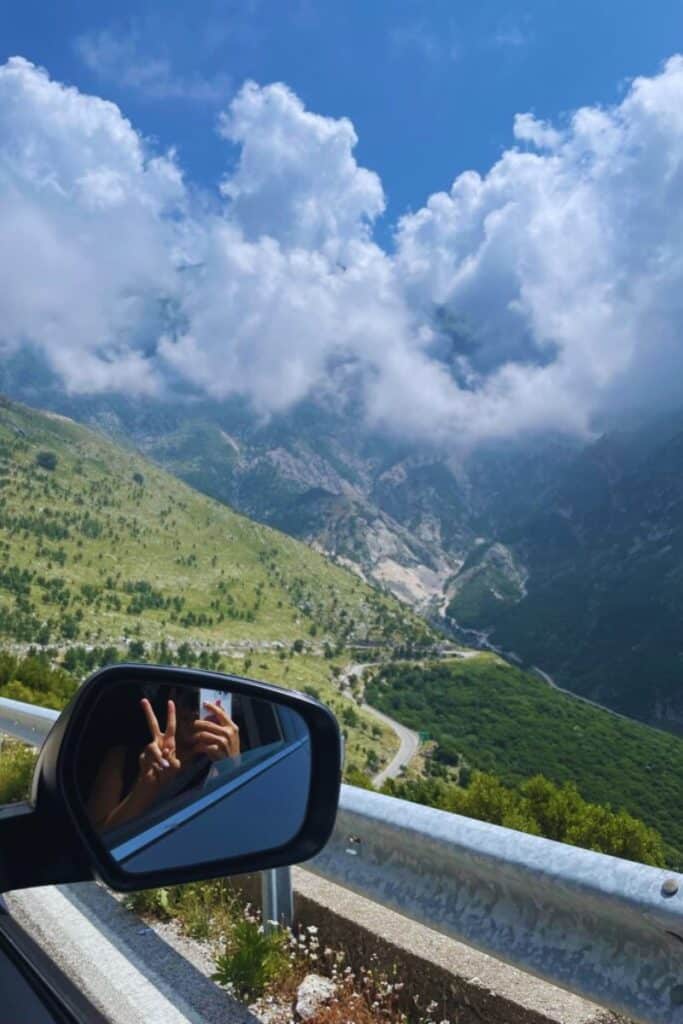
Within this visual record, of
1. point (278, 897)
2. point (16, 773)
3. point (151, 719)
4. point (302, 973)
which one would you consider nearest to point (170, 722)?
point (151, 719)

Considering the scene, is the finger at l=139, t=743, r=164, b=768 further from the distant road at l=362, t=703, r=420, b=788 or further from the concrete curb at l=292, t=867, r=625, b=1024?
the distant road at l=362, t=703, r=420, b=788

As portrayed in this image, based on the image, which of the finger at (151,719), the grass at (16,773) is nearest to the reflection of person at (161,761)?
the finger at (151,719)

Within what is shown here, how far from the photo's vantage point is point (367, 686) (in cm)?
17950

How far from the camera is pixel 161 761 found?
1.98 metres

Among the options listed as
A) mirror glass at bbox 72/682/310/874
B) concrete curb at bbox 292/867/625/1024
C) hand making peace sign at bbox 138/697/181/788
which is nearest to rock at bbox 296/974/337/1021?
concrete curb at bbox 292/867/625/1024

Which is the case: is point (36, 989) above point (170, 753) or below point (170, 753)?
below

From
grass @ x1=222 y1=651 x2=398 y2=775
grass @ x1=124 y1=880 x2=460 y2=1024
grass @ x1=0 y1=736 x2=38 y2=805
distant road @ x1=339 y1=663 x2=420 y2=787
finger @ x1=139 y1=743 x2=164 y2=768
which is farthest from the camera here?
grass @ x1=222 y1=651 x2=398 y2=775

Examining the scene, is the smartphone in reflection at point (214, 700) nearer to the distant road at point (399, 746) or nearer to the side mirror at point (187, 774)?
the side mirror at point (187, 774)

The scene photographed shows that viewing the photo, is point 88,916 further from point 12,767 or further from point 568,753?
point 568,753

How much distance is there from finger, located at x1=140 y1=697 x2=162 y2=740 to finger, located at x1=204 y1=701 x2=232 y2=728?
0.22m

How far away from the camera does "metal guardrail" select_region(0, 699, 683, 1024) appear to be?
2406mm

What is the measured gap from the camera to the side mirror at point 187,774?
5.94ft

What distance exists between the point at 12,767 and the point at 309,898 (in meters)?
4.45

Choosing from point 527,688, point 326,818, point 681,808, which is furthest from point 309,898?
point 527,688
